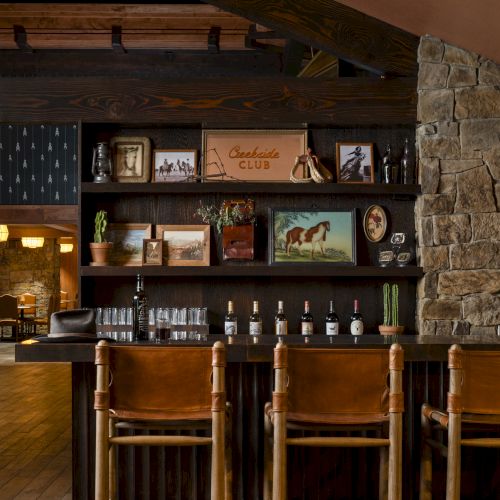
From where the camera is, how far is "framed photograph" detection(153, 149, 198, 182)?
5.73m

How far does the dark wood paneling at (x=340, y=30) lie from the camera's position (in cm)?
527

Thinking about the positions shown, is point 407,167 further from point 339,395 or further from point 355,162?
point 339,395

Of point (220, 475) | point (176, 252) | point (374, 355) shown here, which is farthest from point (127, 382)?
point (176, 252)

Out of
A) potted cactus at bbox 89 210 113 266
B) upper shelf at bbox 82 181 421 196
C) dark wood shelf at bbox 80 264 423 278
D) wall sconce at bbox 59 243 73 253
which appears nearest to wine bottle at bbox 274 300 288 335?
dark wood shelf at bbox 80 264 423 278

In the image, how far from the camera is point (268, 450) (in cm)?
301

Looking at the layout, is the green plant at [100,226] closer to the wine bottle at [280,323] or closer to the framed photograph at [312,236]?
the framed photograph at [312,236]

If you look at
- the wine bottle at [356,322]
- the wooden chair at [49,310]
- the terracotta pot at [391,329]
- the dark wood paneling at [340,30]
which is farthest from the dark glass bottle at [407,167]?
the wooden chair at [49,310]

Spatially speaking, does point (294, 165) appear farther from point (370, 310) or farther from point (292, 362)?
point (292, 362)

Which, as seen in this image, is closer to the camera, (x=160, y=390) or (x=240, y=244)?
(x=160, y=390)

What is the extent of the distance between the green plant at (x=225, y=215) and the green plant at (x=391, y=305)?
123 centimetres

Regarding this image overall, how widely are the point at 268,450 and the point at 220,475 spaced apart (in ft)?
1.11

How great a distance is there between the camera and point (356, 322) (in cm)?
557

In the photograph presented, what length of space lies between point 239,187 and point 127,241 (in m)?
1.03

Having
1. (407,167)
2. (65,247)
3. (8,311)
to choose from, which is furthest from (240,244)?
(65,247)
